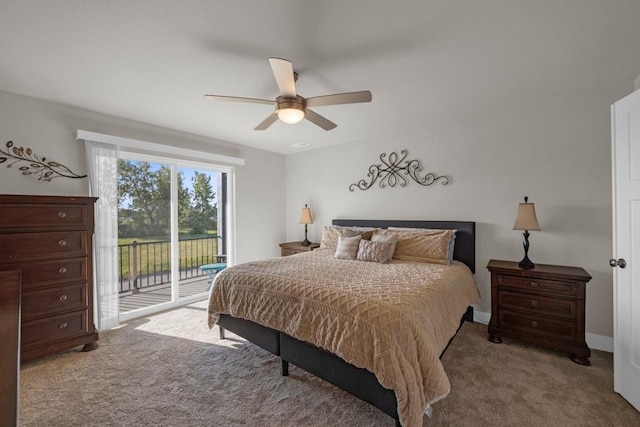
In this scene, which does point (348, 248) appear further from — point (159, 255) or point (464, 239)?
point (159, 255)

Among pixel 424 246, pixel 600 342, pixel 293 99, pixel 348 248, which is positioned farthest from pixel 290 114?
pixel 600 342

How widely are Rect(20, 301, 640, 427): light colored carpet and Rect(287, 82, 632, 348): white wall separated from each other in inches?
35.5

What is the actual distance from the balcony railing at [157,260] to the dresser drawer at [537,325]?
12.9 ft

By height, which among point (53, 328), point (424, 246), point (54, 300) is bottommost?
point (53, 328)

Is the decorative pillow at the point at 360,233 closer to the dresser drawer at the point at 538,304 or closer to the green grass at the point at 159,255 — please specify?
the dresser drawer at the point at 538,304

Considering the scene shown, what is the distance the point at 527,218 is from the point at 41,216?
Result: 14.8ft

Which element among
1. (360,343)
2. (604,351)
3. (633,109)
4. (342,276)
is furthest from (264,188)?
(604,351)

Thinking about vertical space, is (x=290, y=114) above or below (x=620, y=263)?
above

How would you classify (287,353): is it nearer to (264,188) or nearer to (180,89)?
(180,89)

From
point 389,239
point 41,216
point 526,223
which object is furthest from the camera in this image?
point 389,239

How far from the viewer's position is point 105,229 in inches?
119

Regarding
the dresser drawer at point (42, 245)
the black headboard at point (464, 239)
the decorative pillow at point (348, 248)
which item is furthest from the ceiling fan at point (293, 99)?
the black headboard at point (464, 239)

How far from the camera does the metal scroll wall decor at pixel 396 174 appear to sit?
3.61 m

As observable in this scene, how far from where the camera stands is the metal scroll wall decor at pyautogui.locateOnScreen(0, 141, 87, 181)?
256cm
